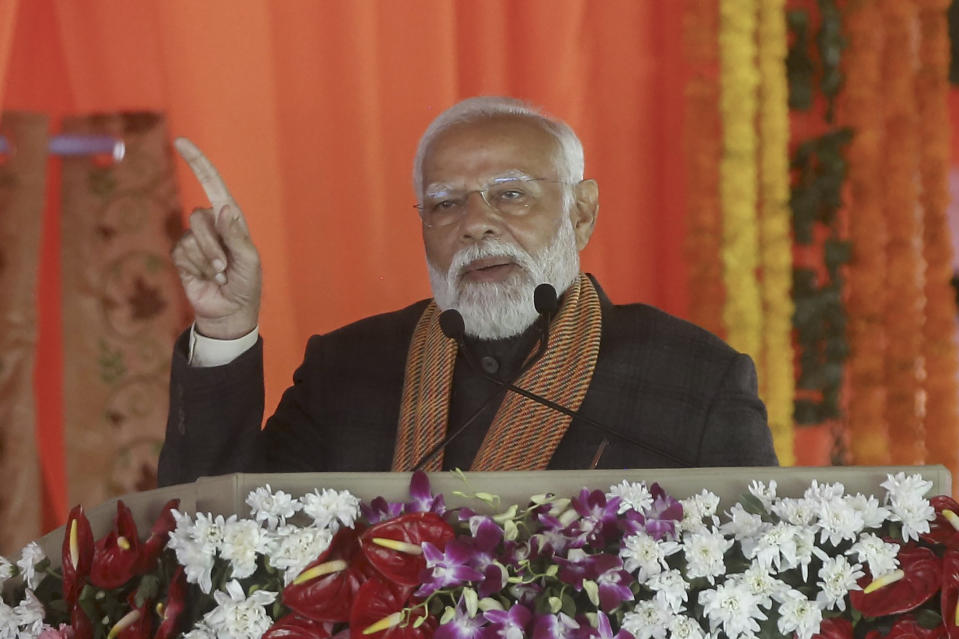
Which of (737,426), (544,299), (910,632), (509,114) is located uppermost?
(509,114)

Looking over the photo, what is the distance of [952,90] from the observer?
3146 millimetres

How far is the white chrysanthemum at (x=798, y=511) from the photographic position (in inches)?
40.7

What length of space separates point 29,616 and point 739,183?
225cm

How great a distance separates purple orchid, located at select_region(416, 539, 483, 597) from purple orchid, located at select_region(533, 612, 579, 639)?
64mm

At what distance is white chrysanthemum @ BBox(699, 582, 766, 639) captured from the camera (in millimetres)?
979

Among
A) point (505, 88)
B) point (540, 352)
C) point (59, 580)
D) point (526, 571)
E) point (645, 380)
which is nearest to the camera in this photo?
point (526, 571)

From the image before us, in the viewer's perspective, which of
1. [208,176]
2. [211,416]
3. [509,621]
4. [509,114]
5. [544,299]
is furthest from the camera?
[509,114]

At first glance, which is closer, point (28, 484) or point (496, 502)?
point (496, 502)

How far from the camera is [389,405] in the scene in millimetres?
2318

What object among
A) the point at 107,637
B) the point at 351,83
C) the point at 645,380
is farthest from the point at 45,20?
the point at 107,637

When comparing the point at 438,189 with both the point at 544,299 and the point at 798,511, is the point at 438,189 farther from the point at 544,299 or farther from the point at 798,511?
the point at 798,511

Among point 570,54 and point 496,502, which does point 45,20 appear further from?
point 496,502

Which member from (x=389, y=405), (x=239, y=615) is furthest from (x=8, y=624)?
(x=389, y=405)

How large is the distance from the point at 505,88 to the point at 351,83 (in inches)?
16.0
